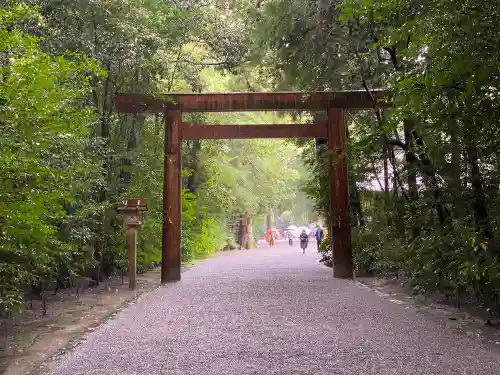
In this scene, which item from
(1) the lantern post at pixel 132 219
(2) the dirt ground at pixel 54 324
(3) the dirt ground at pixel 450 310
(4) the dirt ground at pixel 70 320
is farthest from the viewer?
(1) the lantern post at pixel 132 219

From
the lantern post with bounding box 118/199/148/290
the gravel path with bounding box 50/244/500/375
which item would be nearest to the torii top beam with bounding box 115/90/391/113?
the lantern post with bounding box 118/199/148/290

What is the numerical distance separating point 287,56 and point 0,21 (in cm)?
700

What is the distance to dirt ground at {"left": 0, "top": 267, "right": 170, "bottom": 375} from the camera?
492 centimetres

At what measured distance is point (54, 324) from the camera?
6.70 m

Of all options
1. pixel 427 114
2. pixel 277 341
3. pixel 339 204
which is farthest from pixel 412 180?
pixel 277 341

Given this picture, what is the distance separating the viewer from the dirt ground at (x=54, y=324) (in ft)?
16.1

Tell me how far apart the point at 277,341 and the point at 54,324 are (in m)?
3.20

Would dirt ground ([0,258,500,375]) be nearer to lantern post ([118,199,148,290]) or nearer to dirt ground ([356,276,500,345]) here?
dirt ground ([356,276,500,345])

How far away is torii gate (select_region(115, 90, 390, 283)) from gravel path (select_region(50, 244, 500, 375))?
314 cm

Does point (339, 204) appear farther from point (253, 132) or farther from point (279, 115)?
point (279, 115)

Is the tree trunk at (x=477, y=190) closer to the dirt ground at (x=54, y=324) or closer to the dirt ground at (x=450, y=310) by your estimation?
the dirt ground at (x=450, y=310)

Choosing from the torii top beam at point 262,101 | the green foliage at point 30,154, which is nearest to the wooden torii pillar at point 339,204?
the torii top beam at point 262,101

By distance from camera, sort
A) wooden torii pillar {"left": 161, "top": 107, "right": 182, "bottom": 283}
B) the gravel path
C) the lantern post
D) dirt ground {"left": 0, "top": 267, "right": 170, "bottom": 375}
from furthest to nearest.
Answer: wooden torii pillar {"left": 161, "top": 107, "right": 182, "bottom": 283}, the lantern post, dirt ground {"left": 0, "top": 267, "right": 170, "bottom": 375}, the gravel path

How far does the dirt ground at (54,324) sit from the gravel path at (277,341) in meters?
0.28
